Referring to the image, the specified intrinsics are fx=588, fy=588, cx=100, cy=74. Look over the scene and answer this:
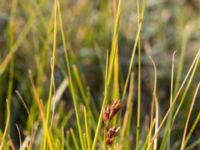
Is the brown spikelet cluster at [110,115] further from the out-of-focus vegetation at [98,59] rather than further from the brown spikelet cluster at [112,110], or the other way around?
the out-of-focus vegetation at [98,59]

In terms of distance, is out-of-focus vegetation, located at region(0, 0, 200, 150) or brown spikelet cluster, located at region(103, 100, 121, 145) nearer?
brown spikelet cluster, located at region(103, 100, 121, 145)

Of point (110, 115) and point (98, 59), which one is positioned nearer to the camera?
point (110, 115)

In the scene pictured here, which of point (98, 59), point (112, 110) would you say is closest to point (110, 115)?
point (112, 110)

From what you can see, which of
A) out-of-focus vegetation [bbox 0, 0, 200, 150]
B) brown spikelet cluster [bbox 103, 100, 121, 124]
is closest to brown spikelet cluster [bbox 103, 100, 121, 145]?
brown spikelet cluster [bbox 103, 100, 121, 124]

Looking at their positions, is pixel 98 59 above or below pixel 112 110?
below

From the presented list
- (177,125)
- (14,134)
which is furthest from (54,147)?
(177,125)

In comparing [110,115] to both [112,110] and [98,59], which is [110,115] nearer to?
[112,110]

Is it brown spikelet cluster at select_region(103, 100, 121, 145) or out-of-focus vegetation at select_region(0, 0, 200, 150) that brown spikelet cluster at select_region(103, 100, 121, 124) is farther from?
out-of-focus vegetation at select_region(0, 0, 200, 150)

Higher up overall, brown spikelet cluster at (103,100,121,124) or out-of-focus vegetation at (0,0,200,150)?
brown spikelet cluster at (103,100,121,124)

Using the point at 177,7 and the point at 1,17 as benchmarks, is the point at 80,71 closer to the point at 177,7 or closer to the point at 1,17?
the point at 1,17

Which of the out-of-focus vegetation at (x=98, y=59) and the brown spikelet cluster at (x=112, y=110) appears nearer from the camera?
the brown spikelet cluster at (x=112, y=110)

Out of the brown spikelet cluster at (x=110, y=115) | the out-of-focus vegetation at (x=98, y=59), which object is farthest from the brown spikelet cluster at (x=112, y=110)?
the out-of-focus vegetation at (x=98, y=59)
